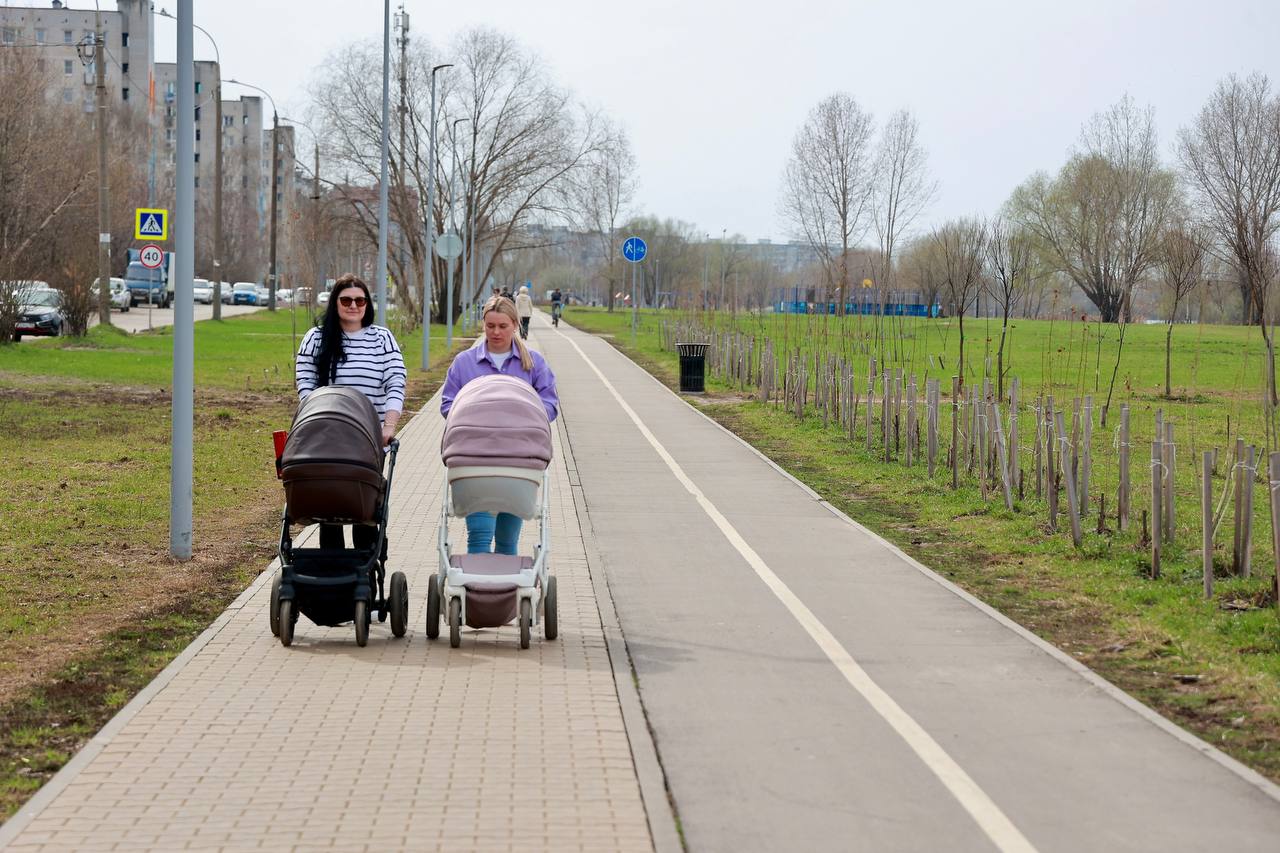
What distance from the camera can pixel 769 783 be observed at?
5727 millimetres

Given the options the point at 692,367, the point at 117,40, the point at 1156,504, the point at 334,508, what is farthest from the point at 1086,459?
the point at 117,40

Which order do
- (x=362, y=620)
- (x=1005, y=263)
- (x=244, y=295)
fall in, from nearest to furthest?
1. (x=362, y=620)
2. (x=1005, y=263)
3. (x=244, y=295)

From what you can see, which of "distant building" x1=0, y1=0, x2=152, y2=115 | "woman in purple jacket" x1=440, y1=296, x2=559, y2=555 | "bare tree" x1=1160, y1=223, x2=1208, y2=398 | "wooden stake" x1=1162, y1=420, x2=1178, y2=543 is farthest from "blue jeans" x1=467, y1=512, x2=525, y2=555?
"distant building" x1=0, y1=0, x2=152, y2=115

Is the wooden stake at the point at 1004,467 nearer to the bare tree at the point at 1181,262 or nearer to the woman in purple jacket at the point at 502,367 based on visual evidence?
the woman in purple jacket at the point at 502,367

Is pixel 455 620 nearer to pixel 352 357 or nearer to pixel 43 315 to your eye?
pixel 352 357

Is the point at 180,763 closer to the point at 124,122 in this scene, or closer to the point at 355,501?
the point at 355,501

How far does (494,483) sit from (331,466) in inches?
32.1

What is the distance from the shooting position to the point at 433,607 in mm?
8047

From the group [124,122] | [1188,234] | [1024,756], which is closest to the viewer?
[1024,756]

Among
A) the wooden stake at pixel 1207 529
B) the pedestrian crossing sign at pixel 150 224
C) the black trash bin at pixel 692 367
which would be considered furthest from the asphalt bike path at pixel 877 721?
the pedestrian crossing sign at pixel 150 224

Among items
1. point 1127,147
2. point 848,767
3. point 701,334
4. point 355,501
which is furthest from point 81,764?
point 1127,147

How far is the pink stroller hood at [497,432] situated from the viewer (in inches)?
300

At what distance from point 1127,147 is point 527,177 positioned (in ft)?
100

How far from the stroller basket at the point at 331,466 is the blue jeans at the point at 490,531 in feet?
2.15
